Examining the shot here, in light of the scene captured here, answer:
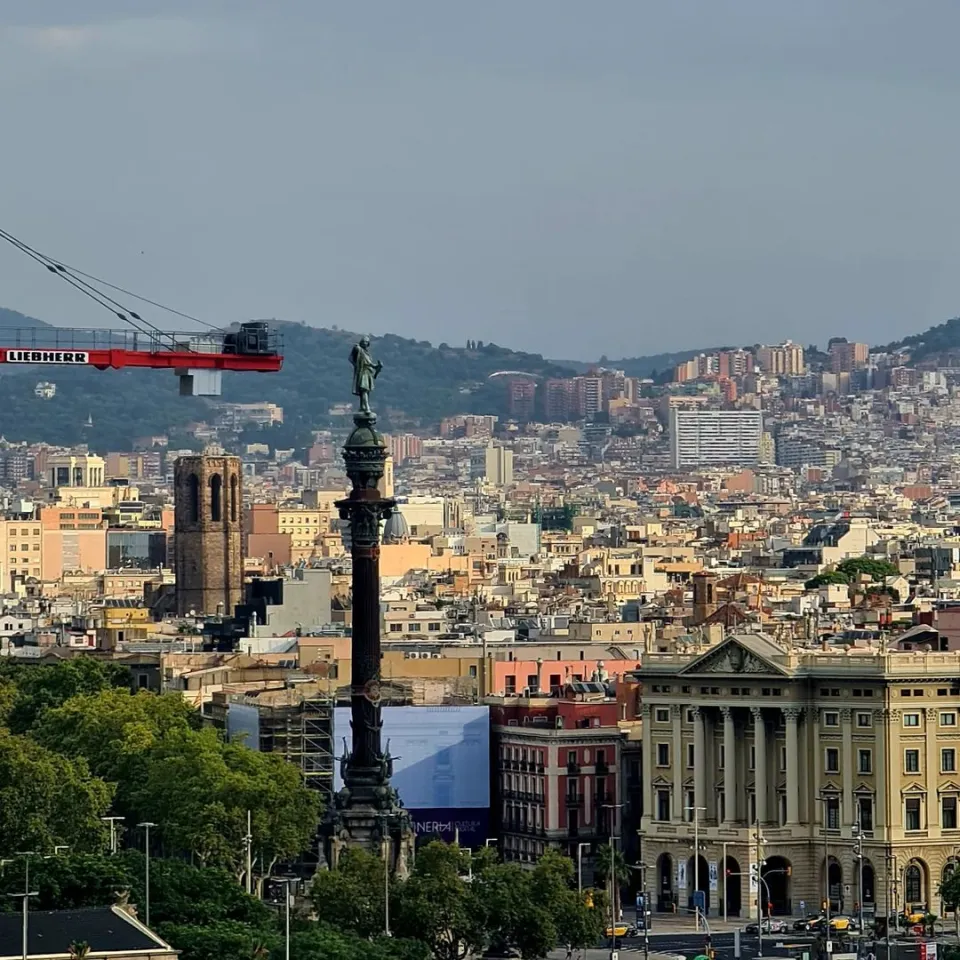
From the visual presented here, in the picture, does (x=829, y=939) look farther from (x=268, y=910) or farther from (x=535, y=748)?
(x=535, y=748)

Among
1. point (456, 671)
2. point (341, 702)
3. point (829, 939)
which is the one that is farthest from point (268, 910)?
point (456, 671)

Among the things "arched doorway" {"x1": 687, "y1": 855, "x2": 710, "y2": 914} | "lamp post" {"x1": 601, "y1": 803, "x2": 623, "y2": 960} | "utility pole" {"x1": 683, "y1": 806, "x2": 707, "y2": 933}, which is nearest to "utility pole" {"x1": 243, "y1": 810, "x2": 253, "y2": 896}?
"lamp post" {"x1": 601, "y1": 803, "x2": 623, "y2": 960}

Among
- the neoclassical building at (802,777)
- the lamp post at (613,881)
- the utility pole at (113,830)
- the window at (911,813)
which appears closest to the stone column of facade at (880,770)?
the neoclassical building at (802,777)

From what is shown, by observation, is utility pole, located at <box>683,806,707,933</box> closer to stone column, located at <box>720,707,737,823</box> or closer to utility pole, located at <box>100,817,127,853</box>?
stone column, located at <box>720,707,737,823</box>

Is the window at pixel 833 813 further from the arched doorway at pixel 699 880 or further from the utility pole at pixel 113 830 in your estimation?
the utility pole at pixel 113 830

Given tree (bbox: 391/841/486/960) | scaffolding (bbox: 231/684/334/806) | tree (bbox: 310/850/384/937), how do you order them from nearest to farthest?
tree (bbox: 391/841/486/960) < tree (bbox: 310/850/384/937) < scaffolding (bbox: 231/684/334/806)

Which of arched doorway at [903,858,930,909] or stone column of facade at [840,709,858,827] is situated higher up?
stone column of facade at [840,709,858,827]
